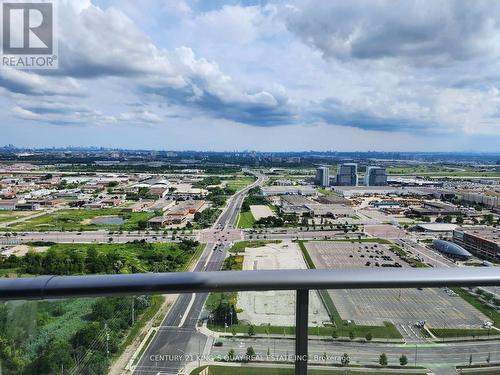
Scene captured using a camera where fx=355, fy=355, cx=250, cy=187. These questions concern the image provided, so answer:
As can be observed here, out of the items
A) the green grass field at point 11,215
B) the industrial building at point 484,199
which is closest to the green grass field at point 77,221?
the green grass field at point 11,215

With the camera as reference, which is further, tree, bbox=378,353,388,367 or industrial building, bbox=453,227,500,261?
industrial building, bbox=453,227,500,261

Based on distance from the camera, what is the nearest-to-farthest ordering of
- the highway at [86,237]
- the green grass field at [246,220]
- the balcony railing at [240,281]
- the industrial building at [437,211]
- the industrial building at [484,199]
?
the balcony railing at [240,281] → the highway at [86,237] → the green grass field at [246,220] → the industrial building at [437,211] → the industrial building at [484,199]

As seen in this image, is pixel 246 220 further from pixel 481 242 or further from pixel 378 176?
pixel 378 176

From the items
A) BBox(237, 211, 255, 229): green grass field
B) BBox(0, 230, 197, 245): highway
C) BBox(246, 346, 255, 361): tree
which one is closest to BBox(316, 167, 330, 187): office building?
BBox(237, 211, 255, 229): green grass field

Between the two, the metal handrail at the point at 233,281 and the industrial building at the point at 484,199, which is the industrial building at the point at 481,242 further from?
the metal handrail at the point at 233,281

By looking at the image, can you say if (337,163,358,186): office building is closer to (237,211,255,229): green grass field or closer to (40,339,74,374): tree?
(237,211,255,229): green grass field

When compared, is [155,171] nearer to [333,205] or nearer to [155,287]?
[333,205]

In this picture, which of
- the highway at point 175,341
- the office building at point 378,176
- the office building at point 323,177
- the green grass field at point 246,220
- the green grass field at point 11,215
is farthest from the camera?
the office building at point 378,176

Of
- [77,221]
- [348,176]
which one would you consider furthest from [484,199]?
[77,221]
